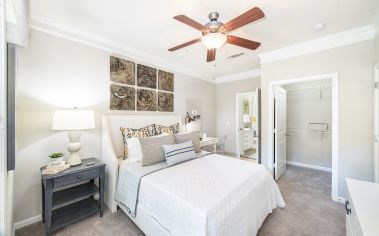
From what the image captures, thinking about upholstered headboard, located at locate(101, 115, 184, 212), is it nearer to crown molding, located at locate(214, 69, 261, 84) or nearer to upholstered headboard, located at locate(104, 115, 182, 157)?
upholstered headboard, located at locate(104, 115, 182, 157)

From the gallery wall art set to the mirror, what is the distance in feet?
1.91

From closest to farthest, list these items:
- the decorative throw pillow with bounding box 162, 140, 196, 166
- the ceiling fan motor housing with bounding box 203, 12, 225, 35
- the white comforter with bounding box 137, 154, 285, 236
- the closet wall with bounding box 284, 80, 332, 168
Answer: the white comforter with bounding box 137, 154, 285, 236, the ceiling fan motor housing with bounding box 203, 12, 225, 35, the decorative throw pillow with bounding box 162, 140, 196, 166, the closet wall with bounding box 284, 80, 332, 168

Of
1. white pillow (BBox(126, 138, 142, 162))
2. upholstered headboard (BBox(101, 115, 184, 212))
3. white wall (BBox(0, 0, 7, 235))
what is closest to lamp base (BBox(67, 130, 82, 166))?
upholstered headboard (BBox(101, 115, 184, 212))

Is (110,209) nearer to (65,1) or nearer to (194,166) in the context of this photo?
(194,166)


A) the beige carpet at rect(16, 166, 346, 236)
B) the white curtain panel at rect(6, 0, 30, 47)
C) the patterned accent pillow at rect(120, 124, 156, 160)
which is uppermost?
the white curtain panel at rect(6, 0, 30, 47)

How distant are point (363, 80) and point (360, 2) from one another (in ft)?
3.69

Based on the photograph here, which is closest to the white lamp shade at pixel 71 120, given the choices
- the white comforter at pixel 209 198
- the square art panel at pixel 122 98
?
the square art panel at pixel 122 98

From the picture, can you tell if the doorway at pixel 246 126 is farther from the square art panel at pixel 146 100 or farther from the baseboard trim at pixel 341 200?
the square art panel at pixel 146 100

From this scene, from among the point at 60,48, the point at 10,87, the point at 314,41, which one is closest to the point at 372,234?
the point at 10,87

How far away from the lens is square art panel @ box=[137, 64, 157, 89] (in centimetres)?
311

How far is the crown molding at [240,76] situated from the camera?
431cm

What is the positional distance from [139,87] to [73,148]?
153 centimetres

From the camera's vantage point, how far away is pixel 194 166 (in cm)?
214

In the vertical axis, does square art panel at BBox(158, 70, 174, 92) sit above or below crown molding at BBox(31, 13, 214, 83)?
below
